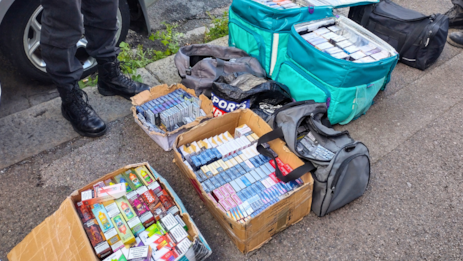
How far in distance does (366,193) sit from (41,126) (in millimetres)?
2541

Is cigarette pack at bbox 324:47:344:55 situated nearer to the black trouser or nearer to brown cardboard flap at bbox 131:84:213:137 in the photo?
brown cardboard flap at bbox 131:84:213:137

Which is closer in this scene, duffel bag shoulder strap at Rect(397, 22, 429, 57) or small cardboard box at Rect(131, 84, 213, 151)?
small cardboard box at Rect(131, 84, 213, 151)

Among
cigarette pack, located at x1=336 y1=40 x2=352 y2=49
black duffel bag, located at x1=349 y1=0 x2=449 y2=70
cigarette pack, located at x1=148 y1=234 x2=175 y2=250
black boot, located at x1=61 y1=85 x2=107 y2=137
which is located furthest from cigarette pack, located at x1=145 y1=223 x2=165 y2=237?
black duffel bag, located at x1=349 y1=0 x2=449 y2=70

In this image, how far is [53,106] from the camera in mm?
2734

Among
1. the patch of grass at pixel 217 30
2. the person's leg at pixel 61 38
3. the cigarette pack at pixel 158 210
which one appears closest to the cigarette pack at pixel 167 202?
the cigarette pack at pixel 158 210

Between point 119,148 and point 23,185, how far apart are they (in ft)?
2.18

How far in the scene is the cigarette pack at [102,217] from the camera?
168 cm

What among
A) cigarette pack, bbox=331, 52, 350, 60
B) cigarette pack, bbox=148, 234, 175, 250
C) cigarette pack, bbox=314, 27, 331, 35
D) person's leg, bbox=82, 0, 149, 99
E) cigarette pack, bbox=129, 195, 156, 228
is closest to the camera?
cigarette pack, bbox=148, 234, 175, 250

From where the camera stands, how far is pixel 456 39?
394 centimetres

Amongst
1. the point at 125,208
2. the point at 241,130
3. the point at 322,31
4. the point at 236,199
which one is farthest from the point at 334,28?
the point at 125,208

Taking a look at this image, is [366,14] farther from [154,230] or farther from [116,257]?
[116,257]

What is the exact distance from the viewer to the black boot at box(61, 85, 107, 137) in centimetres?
241

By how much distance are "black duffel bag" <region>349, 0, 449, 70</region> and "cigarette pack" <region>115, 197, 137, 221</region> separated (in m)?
3.08

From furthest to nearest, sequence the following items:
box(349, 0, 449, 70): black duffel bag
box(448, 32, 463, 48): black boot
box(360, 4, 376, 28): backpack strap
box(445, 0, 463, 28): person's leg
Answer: box(445, 0, 463, 28): person's leg, box(448, 32, 463, 48): black boot, box(360, 4, 376, 28): backpack strap, box(349, 0, 449, 70): black duffel bag
